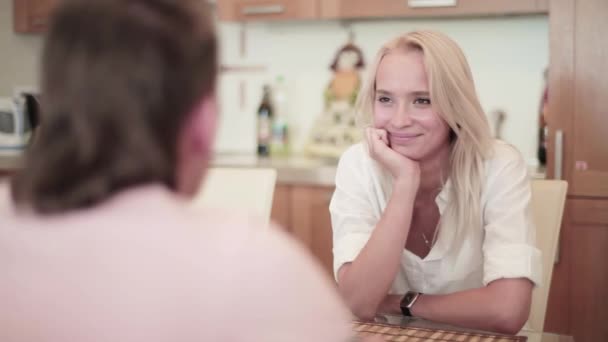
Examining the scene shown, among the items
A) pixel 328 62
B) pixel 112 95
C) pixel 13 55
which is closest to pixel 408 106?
pixel 112 95

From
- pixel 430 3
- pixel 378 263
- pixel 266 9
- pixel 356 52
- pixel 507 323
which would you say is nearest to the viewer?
pixel 507 323

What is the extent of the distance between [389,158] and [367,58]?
175 cm

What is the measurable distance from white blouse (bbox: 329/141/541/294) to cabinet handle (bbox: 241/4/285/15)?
1550mm

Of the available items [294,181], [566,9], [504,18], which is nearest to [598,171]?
[566,9]

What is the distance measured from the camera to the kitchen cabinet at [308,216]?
3033 millimetres

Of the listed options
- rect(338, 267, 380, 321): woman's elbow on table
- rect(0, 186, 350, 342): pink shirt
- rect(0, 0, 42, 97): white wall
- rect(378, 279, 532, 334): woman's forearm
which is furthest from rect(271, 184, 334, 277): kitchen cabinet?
rect(0, 186, 350, 342): pink shirt

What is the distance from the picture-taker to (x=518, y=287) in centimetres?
155

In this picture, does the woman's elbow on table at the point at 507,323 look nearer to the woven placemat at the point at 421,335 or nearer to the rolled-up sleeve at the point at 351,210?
the woven placemat at the point at 421,335

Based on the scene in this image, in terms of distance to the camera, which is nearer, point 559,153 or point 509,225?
point 509,225

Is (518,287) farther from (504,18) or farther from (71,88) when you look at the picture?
(504,18)

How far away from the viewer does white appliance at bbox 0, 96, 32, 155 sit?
12.4 ft

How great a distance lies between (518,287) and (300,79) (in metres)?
2.17

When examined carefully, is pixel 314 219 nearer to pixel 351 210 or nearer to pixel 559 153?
pixel 559 153

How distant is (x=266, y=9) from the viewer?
10.7ft
